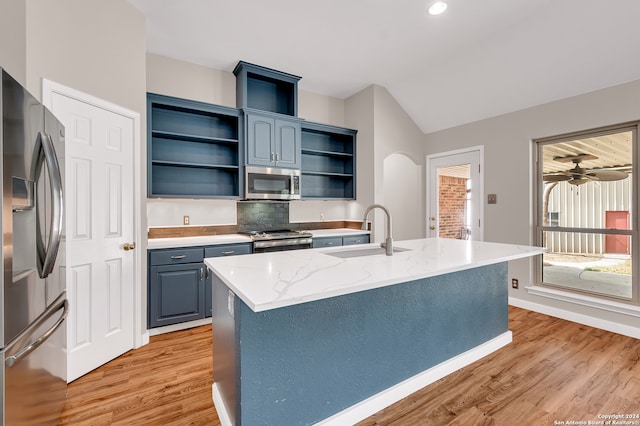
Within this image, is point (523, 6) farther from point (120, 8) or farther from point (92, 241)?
point (92, 241)

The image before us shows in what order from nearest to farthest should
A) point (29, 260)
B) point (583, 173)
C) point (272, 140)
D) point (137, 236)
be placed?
point (29, 260) → point (137, 236) → point (583, 173) → point (272, 140)

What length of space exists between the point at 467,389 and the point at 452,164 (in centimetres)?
328

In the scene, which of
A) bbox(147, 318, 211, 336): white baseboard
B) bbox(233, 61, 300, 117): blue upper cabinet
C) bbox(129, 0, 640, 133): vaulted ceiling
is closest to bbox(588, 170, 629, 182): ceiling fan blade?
bbox(129, 0, 640, 133): vaulted ceiling

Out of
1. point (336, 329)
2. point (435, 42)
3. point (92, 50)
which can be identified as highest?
point (435, 42)

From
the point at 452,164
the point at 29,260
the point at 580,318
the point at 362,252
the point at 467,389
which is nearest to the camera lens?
the point at 29,260

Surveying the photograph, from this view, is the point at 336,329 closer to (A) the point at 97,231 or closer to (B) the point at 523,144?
(A) the point at 97,231

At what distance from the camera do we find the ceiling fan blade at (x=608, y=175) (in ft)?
9.94

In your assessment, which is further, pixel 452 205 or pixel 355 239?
pixel 452 205

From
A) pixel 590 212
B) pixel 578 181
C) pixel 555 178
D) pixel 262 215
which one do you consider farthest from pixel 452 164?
pixel 262 215

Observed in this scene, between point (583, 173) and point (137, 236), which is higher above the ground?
point (583, 173)

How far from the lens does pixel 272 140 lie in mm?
3826

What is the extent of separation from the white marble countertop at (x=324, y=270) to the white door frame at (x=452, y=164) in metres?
1.94

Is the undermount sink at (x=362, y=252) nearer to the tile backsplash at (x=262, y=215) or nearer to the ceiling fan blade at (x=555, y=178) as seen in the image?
the tile backsplash at (x=262, y=215)

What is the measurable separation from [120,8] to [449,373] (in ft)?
13.2
